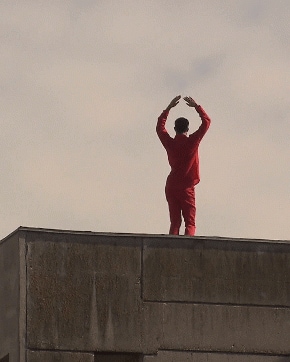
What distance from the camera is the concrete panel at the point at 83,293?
122 feet

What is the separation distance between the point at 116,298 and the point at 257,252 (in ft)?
9.81

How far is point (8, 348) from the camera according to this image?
3738 centimetres

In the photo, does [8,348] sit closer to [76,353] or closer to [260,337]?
[76,353]

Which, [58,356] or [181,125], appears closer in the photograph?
[58,356]

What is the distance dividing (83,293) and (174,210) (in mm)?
2856

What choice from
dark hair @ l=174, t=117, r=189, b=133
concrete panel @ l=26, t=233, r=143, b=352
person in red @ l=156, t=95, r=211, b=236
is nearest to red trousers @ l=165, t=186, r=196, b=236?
person in red @ l=156, t=95, r=211, b=236

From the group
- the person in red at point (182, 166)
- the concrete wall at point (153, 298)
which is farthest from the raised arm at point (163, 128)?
the concrete wall at point (153, 298)

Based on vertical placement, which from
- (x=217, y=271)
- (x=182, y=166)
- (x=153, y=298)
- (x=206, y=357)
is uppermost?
(x=182, y=166)

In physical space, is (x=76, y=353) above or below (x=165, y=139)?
below

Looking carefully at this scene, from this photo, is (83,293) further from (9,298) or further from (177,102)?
(177,102)

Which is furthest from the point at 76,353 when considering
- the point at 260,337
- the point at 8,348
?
the point at 260,337

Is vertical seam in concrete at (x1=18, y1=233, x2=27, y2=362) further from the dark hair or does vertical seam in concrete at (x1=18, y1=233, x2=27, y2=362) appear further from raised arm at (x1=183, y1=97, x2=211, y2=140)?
raised arm at (x1=183, y1=97, x2=211, y2=140)

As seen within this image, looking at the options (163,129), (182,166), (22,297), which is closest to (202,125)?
(163,129)

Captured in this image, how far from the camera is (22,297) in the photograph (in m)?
37.2
